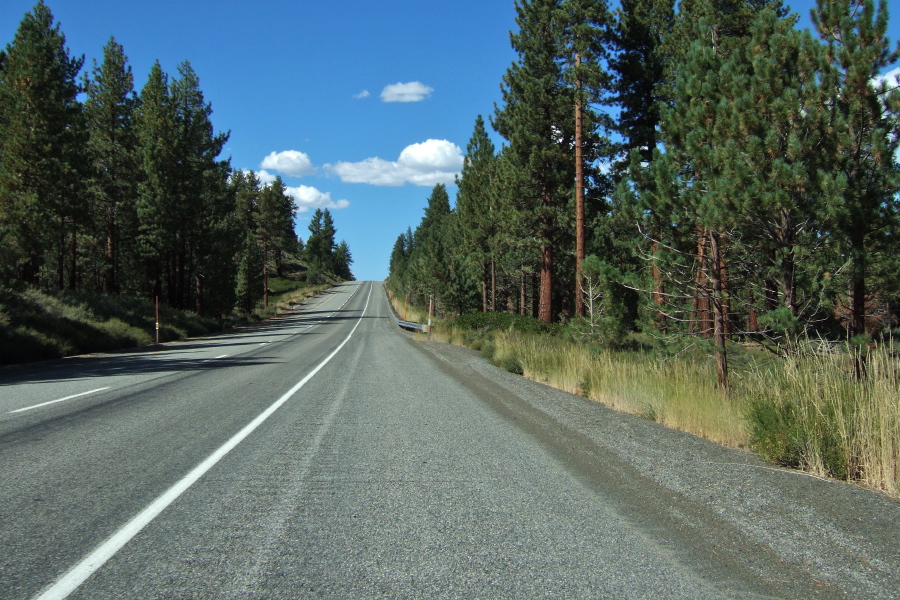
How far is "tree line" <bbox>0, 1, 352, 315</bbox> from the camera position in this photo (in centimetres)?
2588

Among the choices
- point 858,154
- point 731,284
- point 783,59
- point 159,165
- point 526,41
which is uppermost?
point 526,41

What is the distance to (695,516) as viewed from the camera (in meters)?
4.32

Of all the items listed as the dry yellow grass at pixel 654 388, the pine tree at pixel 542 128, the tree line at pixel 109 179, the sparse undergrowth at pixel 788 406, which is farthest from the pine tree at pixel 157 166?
the sparse undergrowth at pixel 788 406

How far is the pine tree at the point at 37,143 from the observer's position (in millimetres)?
25188

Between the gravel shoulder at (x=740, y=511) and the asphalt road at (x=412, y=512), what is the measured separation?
2 cm

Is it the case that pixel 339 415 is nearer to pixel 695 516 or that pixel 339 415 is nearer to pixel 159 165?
pixel 695 516

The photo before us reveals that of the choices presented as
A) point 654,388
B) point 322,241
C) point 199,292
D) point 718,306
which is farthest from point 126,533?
point 322,241

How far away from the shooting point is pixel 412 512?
4.38 metres

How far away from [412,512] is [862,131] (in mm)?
8392

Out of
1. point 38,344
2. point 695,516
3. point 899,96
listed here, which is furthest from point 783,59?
point 38,344

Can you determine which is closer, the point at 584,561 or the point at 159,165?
the point at 584,561

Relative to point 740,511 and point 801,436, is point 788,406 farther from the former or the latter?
point 740,511

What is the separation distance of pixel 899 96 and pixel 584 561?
831cm

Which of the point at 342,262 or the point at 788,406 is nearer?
the point at 788,406
